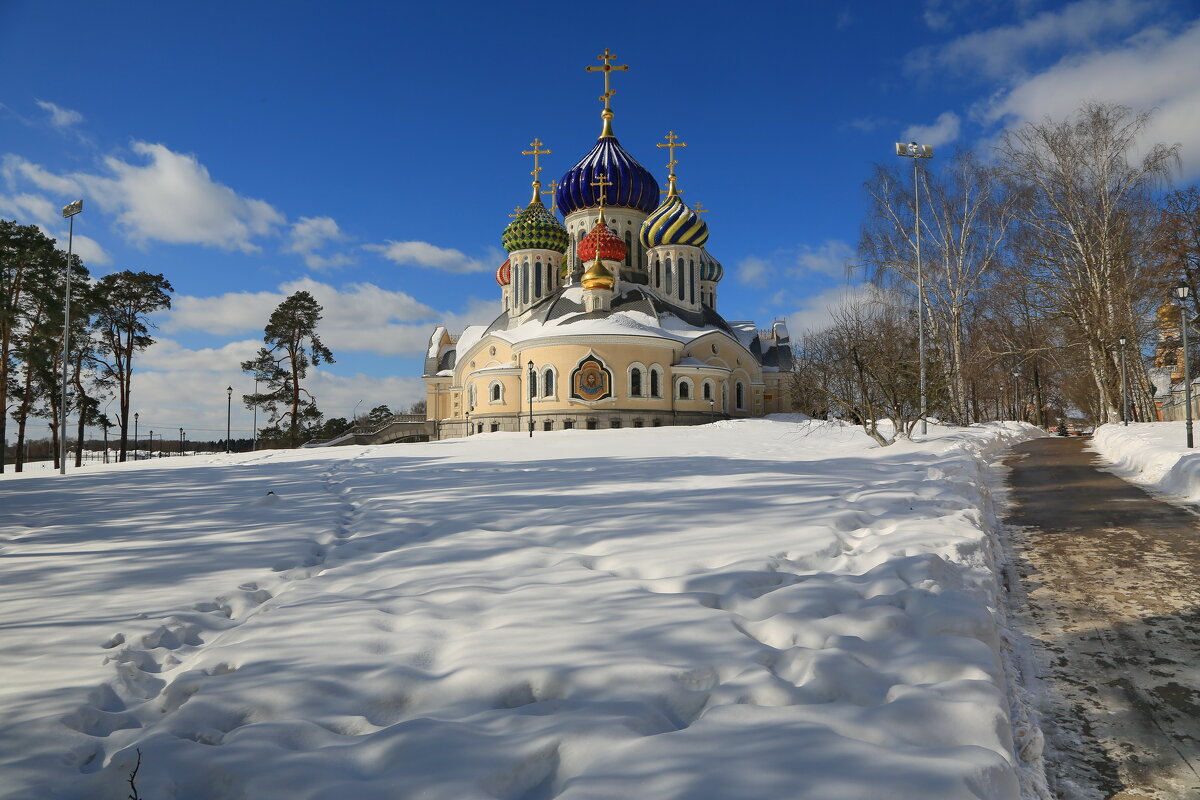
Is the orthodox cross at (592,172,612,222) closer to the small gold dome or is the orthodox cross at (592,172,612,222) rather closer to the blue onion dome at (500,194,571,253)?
the blue onion dome at (500,194,571,253)

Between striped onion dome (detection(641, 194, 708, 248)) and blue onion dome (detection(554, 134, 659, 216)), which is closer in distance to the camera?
striped onion dome (detection(641, 194, 708, 248))

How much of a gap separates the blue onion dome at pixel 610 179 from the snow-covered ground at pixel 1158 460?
93.5ft

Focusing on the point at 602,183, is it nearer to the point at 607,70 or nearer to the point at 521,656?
the point at 607,70

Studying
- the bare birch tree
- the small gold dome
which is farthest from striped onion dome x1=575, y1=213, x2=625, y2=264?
the bare birch tree

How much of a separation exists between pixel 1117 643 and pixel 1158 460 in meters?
9.24

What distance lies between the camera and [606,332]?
31.9 metres

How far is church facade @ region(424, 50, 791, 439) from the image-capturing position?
3222cm

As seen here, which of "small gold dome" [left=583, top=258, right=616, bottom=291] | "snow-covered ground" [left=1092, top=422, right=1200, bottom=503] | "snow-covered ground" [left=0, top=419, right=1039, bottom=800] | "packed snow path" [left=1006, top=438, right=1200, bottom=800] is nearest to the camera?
"snow-covered ground" [left=0, top=419, right=1039, bottom=800]

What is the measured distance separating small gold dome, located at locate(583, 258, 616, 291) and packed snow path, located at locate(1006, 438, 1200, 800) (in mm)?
28113

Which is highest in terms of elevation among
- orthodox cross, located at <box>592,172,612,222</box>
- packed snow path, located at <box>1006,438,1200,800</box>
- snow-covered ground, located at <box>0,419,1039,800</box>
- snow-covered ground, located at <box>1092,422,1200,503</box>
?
orthodox cross, located at <box>592,172,612,222</box>

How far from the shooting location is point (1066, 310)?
77.7ft

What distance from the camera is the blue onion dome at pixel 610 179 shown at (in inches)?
1558

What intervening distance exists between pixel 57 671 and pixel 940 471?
9973 millimetres

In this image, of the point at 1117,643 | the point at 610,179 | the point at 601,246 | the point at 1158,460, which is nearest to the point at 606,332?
the point at 601,246
